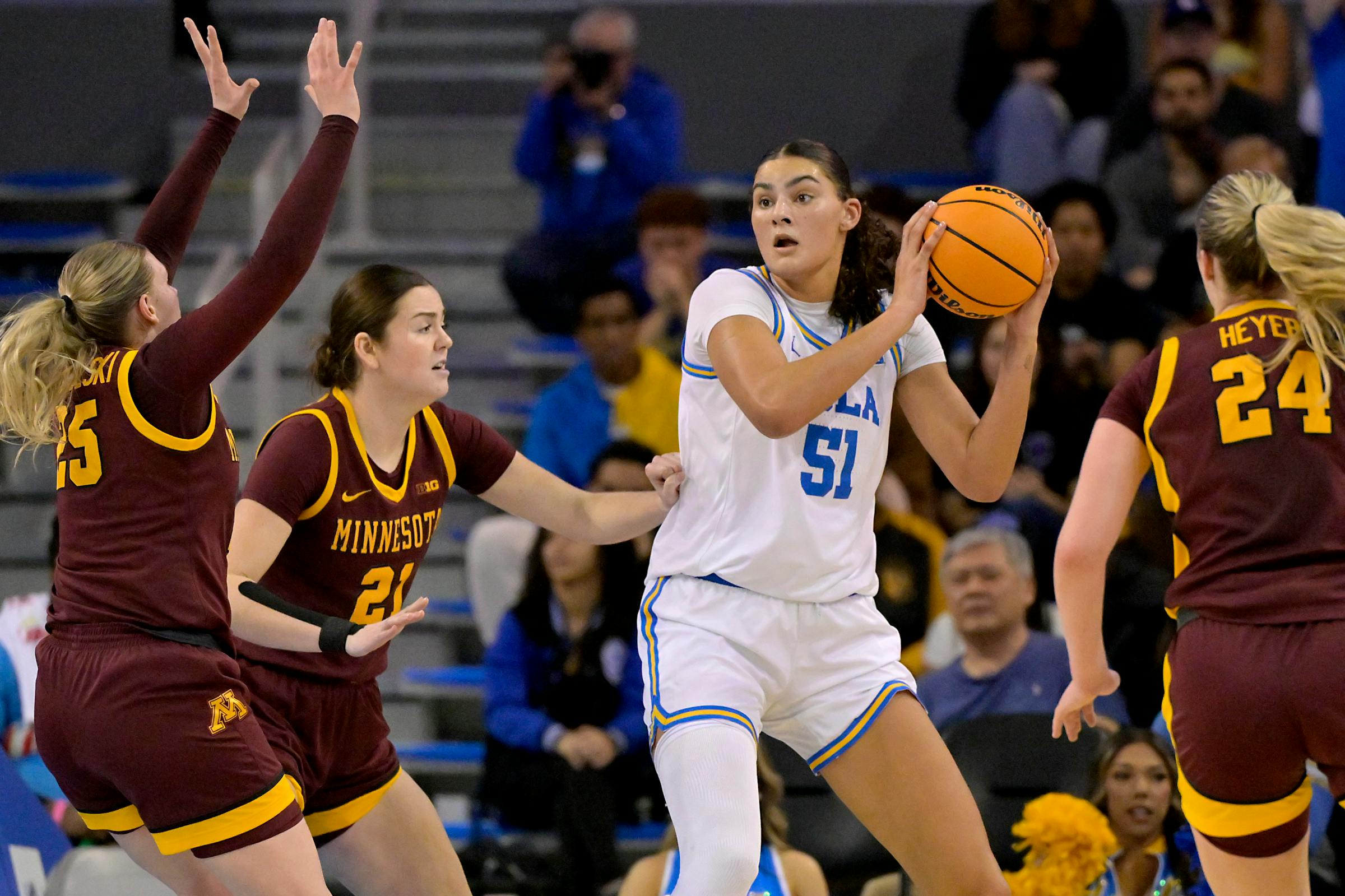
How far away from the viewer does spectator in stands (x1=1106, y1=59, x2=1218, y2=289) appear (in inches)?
335

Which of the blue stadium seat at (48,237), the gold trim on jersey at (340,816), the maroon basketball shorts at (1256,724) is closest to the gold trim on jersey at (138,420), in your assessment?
the gold trim on jersey at (340,816)

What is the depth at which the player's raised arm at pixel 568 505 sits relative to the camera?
425cm

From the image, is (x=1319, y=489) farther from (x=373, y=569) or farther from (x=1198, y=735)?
(x=373, y=569)

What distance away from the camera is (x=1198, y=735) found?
365 cm

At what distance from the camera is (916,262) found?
12.5 ft

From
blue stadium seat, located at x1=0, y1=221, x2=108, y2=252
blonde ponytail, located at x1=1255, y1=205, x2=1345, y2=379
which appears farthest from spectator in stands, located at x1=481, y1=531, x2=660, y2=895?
blue stadium seat, located at x1=0, y1=221, x2=108, y2=252

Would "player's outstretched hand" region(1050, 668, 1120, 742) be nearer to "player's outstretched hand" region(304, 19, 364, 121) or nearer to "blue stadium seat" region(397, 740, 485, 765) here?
"player's outstretched hand" region(304, 19, 364, 121)

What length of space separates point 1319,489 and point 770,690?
126cm

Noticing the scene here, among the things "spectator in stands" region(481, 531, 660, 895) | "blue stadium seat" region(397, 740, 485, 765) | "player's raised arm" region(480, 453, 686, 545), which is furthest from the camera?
"blue stadium seat" region(397, 740, 485, 765)

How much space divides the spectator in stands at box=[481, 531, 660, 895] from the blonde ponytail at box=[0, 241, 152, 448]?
2.88 metres

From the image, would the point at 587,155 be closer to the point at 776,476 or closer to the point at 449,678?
the point at 449,678

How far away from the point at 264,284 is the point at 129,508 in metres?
0.56

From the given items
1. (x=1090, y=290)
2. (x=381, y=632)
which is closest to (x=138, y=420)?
(x=381, y=632)

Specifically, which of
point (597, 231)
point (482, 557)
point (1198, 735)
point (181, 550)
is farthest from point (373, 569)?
point (597, 231)
